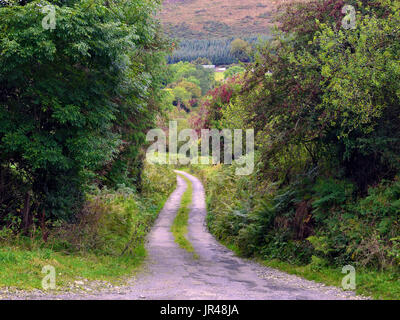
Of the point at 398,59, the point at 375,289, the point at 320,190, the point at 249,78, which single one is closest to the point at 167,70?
the point at 249,78

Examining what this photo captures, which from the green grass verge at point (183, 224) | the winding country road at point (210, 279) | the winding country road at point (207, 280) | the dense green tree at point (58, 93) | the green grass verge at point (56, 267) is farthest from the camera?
the green grass verge at point (183, 224)

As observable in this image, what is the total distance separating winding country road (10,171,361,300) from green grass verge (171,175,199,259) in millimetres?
→ 378

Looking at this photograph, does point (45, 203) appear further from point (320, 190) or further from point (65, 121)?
point (320, 190)

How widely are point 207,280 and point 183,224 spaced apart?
16037mm

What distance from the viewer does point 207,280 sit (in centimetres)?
1270

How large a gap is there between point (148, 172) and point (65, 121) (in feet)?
98.7

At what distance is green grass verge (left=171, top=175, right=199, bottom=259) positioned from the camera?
21.2 meters

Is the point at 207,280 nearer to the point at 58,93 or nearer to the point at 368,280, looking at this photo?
the point at 368,280

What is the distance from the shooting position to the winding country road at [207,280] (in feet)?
33.0

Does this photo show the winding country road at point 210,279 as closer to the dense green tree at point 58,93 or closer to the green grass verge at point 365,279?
the green grass verge at point 365,279

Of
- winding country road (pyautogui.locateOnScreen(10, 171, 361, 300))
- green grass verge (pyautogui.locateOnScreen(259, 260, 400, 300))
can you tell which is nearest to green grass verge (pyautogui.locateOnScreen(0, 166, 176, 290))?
winding country road (pyautogui.locateOnScreen(10, 171, 361, 300))

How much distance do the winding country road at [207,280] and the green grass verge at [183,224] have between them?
0.38 metres

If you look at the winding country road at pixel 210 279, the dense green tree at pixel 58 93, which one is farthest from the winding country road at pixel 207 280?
the dense green tree at pixel 58 93
